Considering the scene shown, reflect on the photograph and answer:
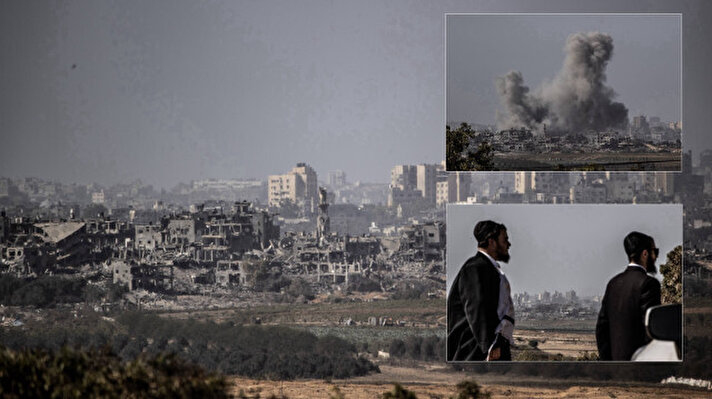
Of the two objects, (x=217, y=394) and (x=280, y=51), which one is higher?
(x=280, y=51)

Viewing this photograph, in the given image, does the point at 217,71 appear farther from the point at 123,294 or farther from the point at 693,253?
the point at 693,253

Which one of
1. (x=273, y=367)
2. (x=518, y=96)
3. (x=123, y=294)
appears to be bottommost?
(x=273, y=367)

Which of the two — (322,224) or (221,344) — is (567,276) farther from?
(221,344)

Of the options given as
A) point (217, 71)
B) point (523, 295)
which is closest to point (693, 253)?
point (523, 295)

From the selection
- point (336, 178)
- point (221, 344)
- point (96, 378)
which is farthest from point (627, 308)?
point (96, 378)

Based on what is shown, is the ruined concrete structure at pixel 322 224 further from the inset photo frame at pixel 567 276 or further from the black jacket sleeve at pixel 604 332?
the black jacket sleeve at pixel 604 332

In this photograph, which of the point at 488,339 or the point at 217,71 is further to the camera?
the point at 217,71

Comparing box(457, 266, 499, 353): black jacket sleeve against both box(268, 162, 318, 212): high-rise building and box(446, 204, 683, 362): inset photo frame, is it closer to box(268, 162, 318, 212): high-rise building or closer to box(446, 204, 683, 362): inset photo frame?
box(446, 204, 683, 362): inset photo frame
